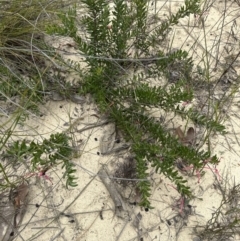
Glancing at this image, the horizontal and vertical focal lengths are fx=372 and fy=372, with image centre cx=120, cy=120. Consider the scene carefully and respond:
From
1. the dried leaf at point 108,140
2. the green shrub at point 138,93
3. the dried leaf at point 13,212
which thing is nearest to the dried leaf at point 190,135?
the green shrub at point 138,93

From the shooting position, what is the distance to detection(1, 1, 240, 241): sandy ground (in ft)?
5.78

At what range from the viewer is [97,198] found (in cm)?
186

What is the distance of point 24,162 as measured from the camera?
6.12 ft

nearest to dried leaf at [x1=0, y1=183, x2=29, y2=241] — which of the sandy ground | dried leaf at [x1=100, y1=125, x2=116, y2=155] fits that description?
the sandy ground

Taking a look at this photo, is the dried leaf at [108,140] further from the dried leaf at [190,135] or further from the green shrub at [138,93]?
the dried leaf at [190,135]

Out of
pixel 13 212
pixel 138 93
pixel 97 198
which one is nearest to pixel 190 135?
pixel 138 93

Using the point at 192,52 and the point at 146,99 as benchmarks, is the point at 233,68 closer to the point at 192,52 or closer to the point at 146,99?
the point at 192,52

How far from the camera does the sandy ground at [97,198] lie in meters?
1.76

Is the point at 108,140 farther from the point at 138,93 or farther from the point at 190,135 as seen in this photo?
the point at 190,135

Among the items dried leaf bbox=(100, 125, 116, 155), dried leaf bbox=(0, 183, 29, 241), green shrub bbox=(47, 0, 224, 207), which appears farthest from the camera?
dried leaf bbox=(100, 125, 116, 155)

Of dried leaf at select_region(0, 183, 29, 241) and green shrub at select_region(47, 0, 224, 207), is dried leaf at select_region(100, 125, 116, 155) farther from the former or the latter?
dried leaf at select_region(0, 183, 29, 241)

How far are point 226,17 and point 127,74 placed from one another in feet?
3.70

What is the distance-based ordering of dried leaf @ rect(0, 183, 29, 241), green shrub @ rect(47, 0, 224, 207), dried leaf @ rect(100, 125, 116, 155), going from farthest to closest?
dried leaf @ rect(100, 125, 116, 155) < green shrub @ rect(47, 0, 224, 207) < dried leaf @ rect(0, 183, 29, 241)

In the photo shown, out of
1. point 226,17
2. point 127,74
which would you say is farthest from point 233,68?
point 127,74
